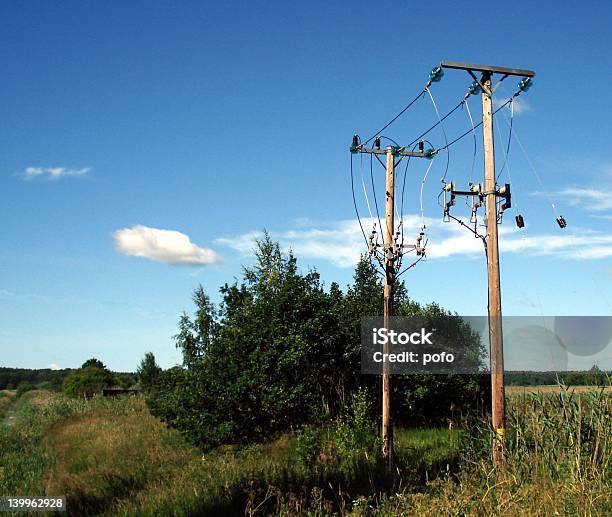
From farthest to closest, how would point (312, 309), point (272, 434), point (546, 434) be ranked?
point (312, 309) < point (272, 434) < point (546, 434)

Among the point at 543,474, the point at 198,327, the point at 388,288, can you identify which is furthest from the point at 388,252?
the point at 198,327

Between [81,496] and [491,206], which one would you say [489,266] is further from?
[81,496]

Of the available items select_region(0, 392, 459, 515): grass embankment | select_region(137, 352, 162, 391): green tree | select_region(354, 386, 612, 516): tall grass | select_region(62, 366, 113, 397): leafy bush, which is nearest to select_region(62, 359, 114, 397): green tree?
select_region(62, 366, 113, 397): leafy bush

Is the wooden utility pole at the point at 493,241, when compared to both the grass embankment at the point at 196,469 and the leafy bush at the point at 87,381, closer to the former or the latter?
the grass embankment at the point at 196,469

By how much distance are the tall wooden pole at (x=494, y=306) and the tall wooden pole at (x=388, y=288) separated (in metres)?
3.70

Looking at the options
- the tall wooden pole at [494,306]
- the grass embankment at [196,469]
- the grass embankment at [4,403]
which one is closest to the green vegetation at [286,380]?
the grass embankment at [196,469]

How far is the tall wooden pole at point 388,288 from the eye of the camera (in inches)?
619

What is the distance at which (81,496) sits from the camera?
1452cm

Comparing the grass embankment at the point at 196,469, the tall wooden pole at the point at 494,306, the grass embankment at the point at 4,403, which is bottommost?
the grass embankment at the point at 4,403

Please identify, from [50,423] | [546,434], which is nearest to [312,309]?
[546,434]

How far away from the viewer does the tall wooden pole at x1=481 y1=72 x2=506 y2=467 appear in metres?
12.1

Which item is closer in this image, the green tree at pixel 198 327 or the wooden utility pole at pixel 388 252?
the wooden utility pole at pixel 388 252

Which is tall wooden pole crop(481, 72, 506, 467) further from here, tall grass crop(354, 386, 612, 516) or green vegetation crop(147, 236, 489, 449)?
green vegetation crop(147, 236, 489, 449)

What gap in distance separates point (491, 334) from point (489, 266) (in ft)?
4.44
